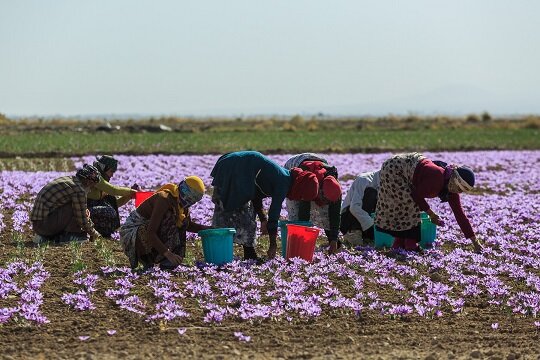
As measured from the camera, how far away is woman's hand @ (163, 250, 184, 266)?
8.78m

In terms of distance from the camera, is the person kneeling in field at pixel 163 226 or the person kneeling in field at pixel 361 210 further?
the person kneeling in field at pixel 361 210

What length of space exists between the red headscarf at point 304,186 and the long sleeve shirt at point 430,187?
1.71m

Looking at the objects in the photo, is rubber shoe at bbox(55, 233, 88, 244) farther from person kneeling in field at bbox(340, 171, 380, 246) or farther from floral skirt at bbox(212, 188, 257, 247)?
person kneeling in field at bbox(340, 171, 380, 246)

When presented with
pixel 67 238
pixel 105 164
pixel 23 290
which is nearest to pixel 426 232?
pixel 105 164

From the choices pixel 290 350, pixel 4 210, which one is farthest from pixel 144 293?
pixel 4 210

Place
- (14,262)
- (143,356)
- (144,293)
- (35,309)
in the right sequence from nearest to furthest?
(143,356), (35,309), (144,293), (14,262)

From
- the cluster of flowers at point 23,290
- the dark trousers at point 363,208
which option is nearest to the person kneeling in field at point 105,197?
the cluster of flowers at point 23,290

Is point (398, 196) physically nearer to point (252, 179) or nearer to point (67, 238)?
point (252, 179)

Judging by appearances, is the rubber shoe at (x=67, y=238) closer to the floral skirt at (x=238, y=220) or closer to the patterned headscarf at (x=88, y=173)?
the patterned headscarf at (x=88, y=173)

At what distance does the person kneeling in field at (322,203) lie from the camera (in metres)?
9.30

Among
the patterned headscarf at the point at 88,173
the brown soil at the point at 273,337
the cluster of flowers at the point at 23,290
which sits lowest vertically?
the brown soil at the point at 273,337

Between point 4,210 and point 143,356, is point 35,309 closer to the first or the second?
point 143,356

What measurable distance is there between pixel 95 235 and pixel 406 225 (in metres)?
4.61

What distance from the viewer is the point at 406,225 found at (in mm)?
10688
